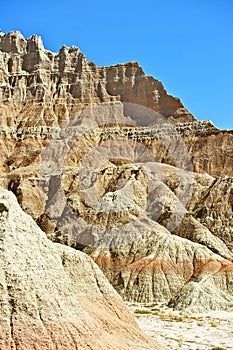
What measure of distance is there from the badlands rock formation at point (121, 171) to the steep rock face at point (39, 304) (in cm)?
1579

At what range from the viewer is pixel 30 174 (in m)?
76.9

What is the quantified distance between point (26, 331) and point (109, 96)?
3893 inches

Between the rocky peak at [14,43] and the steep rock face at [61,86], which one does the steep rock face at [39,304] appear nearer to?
the steep rock face at [61,86]

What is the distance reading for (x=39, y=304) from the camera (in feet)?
42.8

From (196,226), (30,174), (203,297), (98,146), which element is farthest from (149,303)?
(98,146)

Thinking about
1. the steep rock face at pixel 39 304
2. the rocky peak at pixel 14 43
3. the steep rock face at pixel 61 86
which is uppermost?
the rocky peak at pixel 14 43

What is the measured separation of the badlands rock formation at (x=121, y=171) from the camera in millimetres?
38812

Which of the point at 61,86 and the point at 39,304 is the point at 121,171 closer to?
the point at 61,86

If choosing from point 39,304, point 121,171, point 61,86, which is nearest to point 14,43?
point 61,86

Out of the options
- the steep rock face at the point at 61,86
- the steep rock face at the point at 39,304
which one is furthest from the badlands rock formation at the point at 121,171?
the steep rock face at the point at 39,304

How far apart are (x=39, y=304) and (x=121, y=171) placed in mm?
57805

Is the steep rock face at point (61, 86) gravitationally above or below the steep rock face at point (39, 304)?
above

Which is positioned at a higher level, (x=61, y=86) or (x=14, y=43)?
(x=14, y=43)

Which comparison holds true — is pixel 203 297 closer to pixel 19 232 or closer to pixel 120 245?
pixel 120 245
